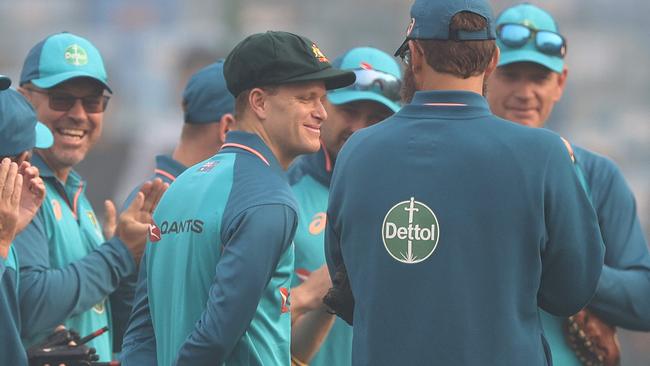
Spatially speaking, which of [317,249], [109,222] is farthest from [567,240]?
[109,222]

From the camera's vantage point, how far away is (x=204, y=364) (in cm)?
351

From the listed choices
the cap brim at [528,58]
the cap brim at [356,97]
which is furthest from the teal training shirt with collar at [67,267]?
the cap brim at [528,58]

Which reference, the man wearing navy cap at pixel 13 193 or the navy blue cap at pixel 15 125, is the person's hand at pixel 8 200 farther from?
the navy blue cap at pixel 15 125

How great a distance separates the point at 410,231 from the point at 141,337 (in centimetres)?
113

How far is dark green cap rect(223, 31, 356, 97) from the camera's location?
3.83m

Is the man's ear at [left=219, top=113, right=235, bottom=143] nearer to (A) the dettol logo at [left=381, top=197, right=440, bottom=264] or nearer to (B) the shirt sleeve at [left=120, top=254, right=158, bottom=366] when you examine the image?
(B) the shirt sleeve at [left=120, top=254, right=158, bottom=366]

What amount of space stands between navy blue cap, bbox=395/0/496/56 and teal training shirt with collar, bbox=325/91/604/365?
0.51 ft

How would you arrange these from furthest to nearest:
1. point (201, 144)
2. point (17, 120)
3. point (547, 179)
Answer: point (201, 144) → point (17, 120) → point (547, 179)

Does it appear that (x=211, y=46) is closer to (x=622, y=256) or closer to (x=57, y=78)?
(x=57, y=78)

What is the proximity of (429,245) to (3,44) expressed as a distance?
12374mm

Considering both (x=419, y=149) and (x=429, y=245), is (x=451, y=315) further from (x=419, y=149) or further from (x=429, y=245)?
(x=419, y=149)

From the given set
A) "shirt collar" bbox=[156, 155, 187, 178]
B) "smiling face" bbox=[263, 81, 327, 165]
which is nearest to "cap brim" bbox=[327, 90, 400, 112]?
"shirt collar" bbox=[156, 155, 187, 178]

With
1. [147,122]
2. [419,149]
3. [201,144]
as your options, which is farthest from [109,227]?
[147,122]

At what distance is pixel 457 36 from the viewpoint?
3348mm
